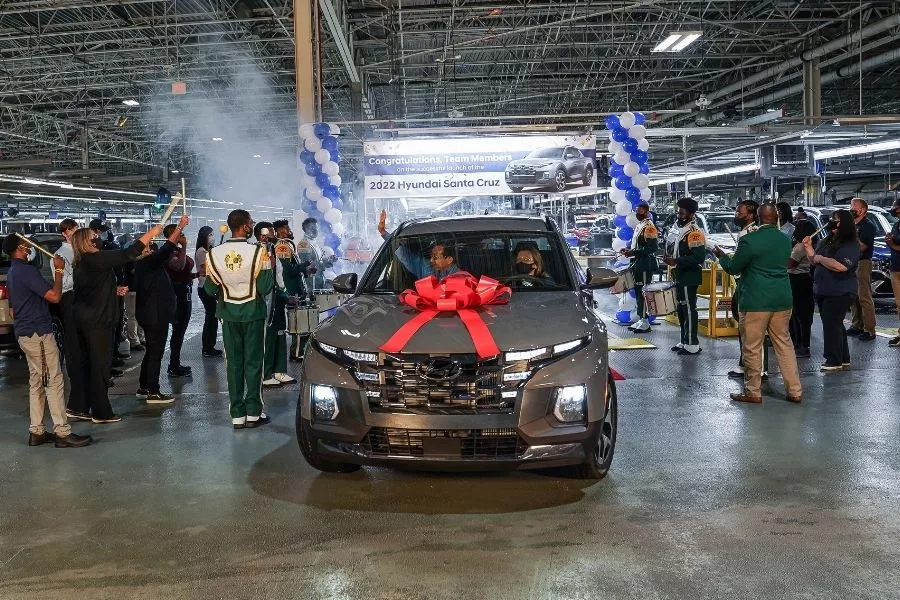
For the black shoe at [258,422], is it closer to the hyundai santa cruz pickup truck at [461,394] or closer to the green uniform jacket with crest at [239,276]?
the green uniform jacket with crest at [239,276]

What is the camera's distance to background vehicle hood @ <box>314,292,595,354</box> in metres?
4.80

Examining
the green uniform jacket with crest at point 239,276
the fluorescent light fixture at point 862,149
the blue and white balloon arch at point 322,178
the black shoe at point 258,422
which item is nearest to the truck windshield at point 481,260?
the green uniform jacket with crest at point 239,276

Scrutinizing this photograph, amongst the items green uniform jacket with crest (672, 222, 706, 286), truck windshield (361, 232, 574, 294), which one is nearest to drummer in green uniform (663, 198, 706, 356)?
green uniform jacket with crest (672, 222, 706, 286)

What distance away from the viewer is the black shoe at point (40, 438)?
6535 mm

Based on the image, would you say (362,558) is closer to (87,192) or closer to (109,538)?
(109,538)

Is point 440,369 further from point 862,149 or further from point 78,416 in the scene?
point 862,149

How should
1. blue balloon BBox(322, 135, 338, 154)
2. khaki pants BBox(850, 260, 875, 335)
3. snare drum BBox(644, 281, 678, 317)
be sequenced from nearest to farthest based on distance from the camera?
snare drum BBox(644, 281, 678, 317) < khaki pants BBox(850, 260, 875, 335) < blue balloon BBox(322, 135, 338, 154)

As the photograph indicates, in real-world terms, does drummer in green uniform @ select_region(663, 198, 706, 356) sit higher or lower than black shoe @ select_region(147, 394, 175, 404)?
higher

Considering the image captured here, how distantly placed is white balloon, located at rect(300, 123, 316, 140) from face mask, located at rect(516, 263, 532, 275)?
7.63 meters

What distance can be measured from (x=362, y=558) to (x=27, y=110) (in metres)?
29.8

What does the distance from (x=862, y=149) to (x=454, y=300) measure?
59.0 feet

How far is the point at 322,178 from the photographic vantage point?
45.3 feet

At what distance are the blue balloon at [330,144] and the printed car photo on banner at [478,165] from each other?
702 millimetres

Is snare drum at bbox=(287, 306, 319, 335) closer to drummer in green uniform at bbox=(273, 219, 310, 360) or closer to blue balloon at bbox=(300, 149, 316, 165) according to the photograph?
drummer in green uniform at bbox=(273, 219, 310, 360)
